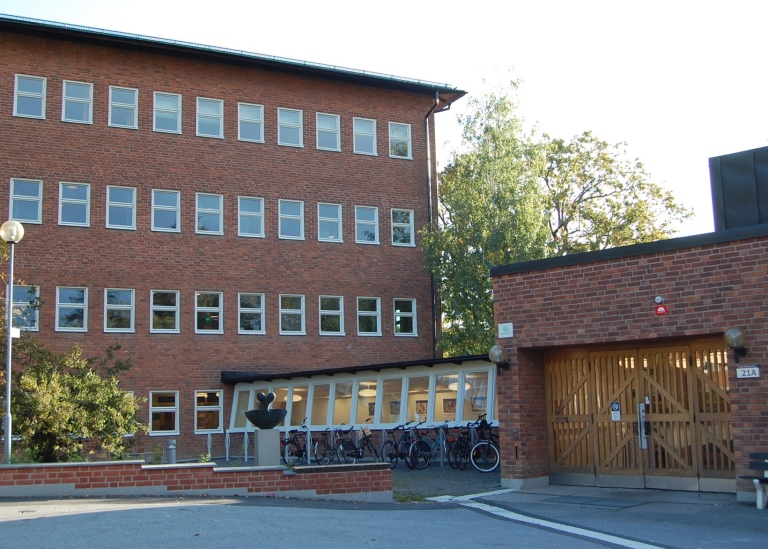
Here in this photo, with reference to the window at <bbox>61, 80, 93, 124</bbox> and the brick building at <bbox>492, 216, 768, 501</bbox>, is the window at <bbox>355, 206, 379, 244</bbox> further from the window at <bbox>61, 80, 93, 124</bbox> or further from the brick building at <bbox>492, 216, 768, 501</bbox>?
the brick building at <bbox>492, 216, 768, 501</bbox>

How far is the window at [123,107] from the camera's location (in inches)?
1174

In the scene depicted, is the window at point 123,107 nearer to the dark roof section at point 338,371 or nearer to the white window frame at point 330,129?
the white window frame at point 330,129

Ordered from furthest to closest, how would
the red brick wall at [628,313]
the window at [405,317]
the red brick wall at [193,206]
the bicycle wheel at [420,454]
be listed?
the window at [405,317], the red brick wall at [193,206], the bicycle wheel at [420,454], the red brick wall at [628,313]

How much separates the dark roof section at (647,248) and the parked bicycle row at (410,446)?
4.97m

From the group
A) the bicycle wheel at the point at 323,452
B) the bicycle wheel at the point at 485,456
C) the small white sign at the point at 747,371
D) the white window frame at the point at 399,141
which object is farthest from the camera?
the white window frame at the point at 399,141

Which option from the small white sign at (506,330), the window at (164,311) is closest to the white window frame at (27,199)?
the window at (164,311)

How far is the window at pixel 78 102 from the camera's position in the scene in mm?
29297

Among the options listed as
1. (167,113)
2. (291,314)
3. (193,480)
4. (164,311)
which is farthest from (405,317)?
(193,480)

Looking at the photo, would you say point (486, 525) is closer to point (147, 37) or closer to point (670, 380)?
point (670, 380)

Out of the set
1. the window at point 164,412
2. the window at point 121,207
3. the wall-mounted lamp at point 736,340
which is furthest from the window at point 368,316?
the wall-mounted lamp at point 736,340

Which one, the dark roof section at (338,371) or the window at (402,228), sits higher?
the window at (402,228)

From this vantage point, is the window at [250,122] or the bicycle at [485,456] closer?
the bicycle at [485,456]

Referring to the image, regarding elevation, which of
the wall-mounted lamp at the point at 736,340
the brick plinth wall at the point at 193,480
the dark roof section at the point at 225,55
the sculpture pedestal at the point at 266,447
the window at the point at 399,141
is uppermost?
the dark roof section at the point at 225,55

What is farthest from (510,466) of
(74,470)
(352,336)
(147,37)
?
(147,37)
